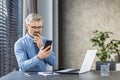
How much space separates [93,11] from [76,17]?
0.38m

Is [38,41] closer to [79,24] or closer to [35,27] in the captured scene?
[35,27]

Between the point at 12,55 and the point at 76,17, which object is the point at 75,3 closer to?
the point at 76,17

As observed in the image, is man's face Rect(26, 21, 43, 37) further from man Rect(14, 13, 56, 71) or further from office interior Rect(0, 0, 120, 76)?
office interior Rect(0, 0, 120, 76)

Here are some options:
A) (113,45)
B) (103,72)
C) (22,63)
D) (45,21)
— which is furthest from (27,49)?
(113,45)

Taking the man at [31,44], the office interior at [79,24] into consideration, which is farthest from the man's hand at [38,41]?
the office interior at [79,24]

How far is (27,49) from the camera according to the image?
2.86 metres

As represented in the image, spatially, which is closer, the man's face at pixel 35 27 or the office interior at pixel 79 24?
the man's face at pixel 35 27

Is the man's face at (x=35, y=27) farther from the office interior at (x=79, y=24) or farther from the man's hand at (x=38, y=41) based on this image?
the office interior at (x=79, y=24)

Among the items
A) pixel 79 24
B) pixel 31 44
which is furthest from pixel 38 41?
pixel 79 24

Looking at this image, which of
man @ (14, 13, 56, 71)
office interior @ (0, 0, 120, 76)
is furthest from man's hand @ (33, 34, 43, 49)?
office interior @ (0, 0, 120, 76)

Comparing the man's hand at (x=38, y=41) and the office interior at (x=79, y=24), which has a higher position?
the office interior at (x=79, y=24)

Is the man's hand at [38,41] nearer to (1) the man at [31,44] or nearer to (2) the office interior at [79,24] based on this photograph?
(1) the man at [31,44]

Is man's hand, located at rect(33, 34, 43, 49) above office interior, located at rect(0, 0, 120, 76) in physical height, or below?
below

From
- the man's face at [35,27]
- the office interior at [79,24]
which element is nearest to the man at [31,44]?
the man's face at [35,27]
